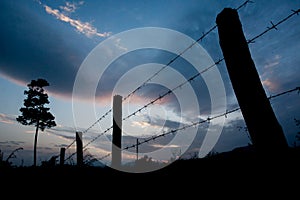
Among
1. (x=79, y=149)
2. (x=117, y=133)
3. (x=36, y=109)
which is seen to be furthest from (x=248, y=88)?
(x=36, y=109)

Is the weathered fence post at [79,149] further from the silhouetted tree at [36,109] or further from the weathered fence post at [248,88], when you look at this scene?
the silhouetted tree at [36,109]

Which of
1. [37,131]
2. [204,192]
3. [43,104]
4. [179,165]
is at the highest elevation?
[43,104]

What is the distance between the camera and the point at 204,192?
218 cm

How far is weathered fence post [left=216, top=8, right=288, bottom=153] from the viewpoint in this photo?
1839 millimetres

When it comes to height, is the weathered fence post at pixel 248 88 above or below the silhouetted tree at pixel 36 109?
below

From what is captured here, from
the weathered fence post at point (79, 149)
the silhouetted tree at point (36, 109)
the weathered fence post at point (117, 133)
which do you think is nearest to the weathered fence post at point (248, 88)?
the weathered fence post at point (117, 133)

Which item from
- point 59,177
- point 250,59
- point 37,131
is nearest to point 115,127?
point 59,177

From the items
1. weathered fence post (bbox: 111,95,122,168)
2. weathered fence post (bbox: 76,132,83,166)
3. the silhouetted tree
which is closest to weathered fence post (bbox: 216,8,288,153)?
weathered fence post (bbox: 111,95,122,168)

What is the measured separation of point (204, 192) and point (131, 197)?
100 centimetres

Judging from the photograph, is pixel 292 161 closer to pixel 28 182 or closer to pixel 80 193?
pixel 80 193

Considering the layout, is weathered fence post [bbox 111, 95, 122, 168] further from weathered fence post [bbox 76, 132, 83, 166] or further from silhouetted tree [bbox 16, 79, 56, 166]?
silhouetted tree [bbox 16, 79, 56, 166]

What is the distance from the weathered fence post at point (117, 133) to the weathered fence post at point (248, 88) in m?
3.56

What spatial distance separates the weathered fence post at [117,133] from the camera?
4910mm

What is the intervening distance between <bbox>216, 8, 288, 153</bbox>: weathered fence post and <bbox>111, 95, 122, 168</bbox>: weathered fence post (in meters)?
3.56
